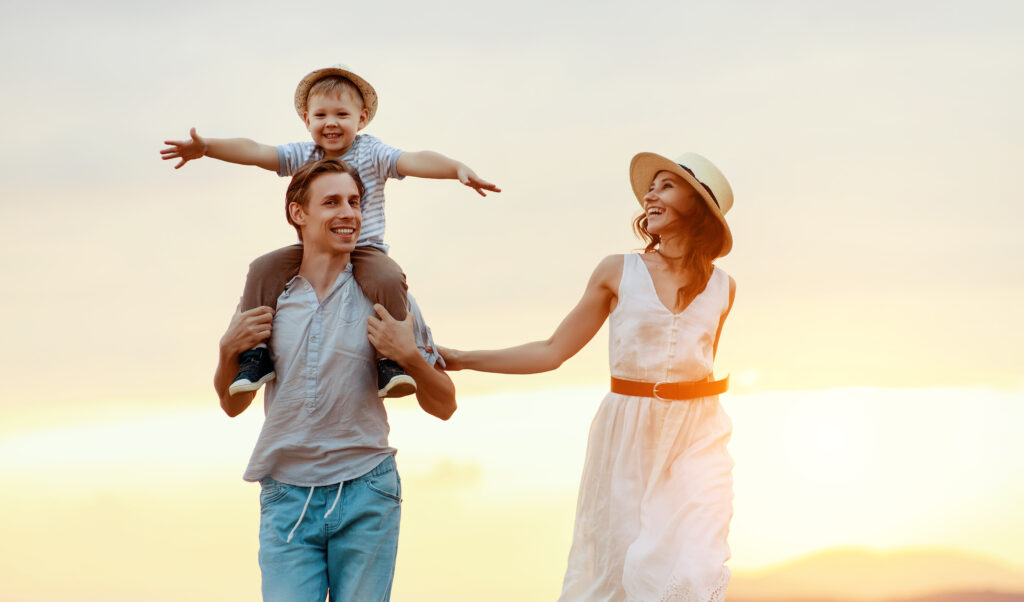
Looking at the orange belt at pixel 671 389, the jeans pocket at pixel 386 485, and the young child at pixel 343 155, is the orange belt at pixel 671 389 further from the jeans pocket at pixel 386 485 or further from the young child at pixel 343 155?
the jeans pocket at pixel 386 485

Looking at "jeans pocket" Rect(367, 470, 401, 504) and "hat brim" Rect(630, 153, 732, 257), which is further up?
"hat brim" Rect(630, 153, 732, 257)

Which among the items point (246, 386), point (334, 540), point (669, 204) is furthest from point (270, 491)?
point (669, 204)

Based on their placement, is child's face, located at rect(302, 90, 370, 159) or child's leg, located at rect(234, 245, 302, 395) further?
child's face, located at rect(302, 90, 370, 159)

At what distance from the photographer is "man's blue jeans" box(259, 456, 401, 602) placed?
5145 millimetres

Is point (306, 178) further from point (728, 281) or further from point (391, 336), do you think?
point (728, 281)

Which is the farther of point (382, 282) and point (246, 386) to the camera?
point (382, 282)

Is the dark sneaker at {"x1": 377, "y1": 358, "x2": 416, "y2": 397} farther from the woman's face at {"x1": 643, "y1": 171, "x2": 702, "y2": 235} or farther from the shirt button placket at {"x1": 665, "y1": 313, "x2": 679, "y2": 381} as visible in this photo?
the woman's face at {"x1": 643, "y1": 171, "x2": 702, "y2": 235}

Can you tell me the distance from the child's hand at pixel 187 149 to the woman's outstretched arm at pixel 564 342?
1735 millimetres

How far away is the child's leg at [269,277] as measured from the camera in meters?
5.50

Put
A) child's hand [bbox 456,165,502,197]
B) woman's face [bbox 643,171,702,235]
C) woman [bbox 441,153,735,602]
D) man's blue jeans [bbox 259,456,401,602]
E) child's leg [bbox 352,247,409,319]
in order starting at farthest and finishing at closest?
woman's face [bbox 643,171,702,235]
woman [bbox 441,153,735,602]
child's hand [bbox 456,165,502,197]
child's leg [bbox 352,247,409,319]
man's blue jeans [bbox 259,456,401,602]

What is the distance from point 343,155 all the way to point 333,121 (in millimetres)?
183

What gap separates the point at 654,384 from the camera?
659cm

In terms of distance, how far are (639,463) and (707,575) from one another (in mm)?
773

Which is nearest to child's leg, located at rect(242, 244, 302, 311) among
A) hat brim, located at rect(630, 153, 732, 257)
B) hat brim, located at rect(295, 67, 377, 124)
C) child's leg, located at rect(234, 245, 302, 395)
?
child's leg, located at rect(234, 245, 302, 395)
